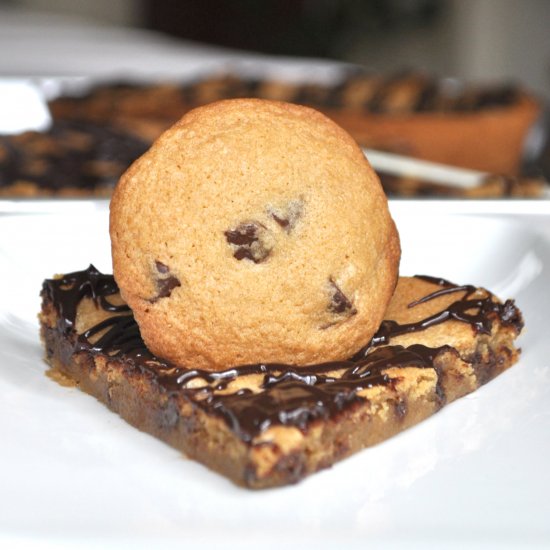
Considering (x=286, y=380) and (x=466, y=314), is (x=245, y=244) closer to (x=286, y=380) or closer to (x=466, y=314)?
(x=286, y=380)

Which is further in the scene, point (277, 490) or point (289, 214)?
point (289, 214)

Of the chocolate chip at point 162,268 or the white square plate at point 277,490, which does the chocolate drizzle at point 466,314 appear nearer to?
the white square plate at point 277,490

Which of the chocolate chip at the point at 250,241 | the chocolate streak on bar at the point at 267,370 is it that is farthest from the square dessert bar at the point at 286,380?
the chocolate chip at the point at 250,241

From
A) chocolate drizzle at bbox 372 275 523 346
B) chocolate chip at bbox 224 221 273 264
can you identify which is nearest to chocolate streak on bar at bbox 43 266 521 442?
chocolate drizzle at bbox 372 275 523 346

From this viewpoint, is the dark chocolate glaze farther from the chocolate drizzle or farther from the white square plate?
the chocolate drizzle

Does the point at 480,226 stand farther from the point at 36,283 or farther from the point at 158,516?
the point at 158,516

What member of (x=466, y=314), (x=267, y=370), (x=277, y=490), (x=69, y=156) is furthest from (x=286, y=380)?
(x=69, y=156)
